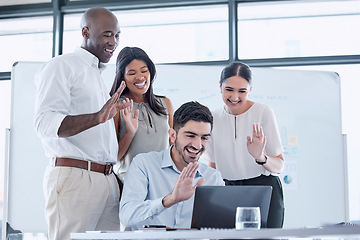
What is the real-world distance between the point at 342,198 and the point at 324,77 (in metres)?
0.98

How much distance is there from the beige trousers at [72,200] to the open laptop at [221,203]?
84 centimetres

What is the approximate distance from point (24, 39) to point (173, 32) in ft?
4.82

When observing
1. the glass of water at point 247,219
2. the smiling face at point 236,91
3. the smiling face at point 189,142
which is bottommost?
the glass of water at point 247,219

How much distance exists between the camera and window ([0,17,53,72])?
202 inches

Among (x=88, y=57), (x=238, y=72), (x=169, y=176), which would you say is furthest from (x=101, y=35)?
(x=238, y=72)

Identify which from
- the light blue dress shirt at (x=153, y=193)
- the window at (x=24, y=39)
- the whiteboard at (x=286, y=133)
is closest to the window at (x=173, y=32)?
the window at (x=24, y=39)

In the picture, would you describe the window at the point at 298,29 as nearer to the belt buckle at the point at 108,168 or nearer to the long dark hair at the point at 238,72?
the long dark hair at the point at 238,72

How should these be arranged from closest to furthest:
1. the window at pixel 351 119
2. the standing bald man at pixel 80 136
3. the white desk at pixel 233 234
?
1. the white desk at pixel 233 234
2. the standing bald man at pixel 80 136
3. the window at pixel 351 119

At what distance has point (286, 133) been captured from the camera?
14.0 feet

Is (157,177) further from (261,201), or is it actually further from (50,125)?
(261,201)

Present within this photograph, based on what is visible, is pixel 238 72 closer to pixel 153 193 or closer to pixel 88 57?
pixel 88 57

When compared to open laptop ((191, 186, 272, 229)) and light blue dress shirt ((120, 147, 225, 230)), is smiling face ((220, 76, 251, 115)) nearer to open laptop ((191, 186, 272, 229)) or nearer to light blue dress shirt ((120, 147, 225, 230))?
light blue dress shirt ((120, 147, 225, 230))

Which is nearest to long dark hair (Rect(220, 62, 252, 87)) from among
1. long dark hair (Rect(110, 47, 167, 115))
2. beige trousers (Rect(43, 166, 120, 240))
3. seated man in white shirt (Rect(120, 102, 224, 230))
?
long dark hair (Rect(110, 47, 167, 115))

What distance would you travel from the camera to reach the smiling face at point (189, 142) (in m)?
2.58
